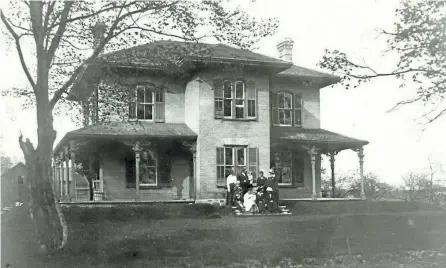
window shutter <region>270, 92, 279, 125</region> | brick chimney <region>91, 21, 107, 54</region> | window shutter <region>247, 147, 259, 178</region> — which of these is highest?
brick chimney <region>91, 21, 107, 54</region>

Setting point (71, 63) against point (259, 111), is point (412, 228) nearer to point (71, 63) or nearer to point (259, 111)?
point (259, 111)

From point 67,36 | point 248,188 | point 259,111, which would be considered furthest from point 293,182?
point 67,36

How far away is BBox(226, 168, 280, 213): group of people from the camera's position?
19828 millimetres

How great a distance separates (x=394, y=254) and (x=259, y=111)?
11997 millimetres

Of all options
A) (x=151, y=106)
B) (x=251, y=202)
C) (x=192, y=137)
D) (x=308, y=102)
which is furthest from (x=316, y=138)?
(x=151, y=106)

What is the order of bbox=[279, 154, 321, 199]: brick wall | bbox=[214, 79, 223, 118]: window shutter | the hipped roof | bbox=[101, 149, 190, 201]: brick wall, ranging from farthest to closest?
1. bbox=[279, 154, 321, 199]: brick wall
2. bbox=[101, 149, 190, 201]: brick wall
3. bbox=[214, 79, 223, 118]: window shutter
4. the hipped roof

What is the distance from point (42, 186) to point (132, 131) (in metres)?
11.2

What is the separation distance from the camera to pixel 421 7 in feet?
40.1

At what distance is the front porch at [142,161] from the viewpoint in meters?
22.3

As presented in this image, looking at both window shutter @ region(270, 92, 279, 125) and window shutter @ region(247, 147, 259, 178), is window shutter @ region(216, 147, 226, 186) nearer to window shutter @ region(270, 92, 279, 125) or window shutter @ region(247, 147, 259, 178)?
window shutter @ region(247, 147, 259, 178)

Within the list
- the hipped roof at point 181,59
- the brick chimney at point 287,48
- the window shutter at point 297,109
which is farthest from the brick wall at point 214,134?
the brick chimney at point 287,48

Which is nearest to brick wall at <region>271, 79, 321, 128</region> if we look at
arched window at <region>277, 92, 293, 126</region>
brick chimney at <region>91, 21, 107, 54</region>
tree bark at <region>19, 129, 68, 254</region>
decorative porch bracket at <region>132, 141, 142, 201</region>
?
arched window at <region>277, 92, 293, 126</region>

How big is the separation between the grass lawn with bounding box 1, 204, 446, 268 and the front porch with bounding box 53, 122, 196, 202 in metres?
5.08

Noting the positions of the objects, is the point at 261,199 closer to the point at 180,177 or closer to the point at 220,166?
the point at 220,166
